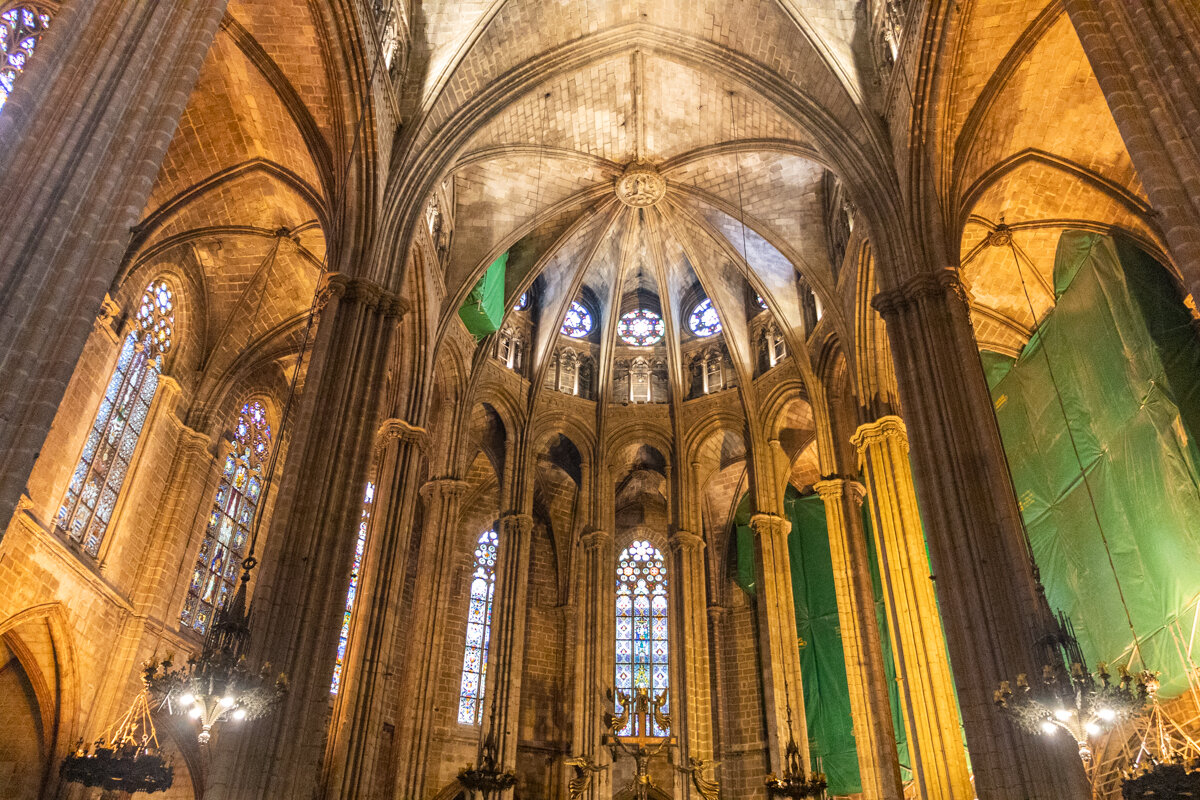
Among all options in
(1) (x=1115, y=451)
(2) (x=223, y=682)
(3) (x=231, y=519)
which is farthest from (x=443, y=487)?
(1) (x=1115, y=451)

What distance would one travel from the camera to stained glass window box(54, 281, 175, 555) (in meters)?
15.4

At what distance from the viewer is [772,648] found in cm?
1880

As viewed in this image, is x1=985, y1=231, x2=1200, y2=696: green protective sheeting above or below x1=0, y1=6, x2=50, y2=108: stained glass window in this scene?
below

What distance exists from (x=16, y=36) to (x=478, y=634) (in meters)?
15.7

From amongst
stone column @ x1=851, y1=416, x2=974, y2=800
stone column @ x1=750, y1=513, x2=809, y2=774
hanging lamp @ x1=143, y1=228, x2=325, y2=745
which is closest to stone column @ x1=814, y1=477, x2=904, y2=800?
stone column @ x1=750, y1=513, x2=809, y2=774

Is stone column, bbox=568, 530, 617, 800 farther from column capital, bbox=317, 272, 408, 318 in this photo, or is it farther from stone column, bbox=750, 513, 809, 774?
column capital, bbox=317, 272, 408, 318

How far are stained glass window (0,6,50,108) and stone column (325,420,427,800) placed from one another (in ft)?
26.2

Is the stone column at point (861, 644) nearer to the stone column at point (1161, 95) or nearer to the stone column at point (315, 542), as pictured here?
the stone column at point (315, 542)

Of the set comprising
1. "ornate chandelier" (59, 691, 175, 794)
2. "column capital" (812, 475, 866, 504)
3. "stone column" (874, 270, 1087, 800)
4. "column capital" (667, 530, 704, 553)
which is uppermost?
"column capital" (812, 475, 866, 504)

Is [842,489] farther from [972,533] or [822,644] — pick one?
[972,533]

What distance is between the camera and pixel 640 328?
2520 centimetres

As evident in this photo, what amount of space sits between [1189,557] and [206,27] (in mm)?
13073

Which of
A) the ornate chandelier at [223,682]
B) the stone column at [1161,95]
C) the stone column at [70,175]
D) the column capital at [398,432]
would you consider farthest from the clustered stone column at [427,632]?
the stone column at [1161,95]

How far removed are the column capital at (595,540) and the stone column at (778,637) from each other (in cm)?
315
